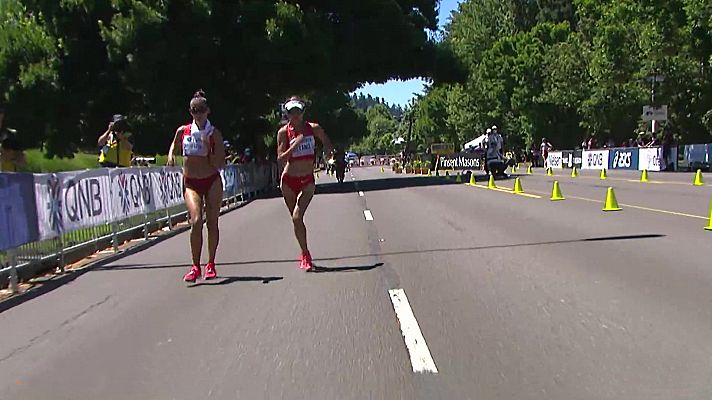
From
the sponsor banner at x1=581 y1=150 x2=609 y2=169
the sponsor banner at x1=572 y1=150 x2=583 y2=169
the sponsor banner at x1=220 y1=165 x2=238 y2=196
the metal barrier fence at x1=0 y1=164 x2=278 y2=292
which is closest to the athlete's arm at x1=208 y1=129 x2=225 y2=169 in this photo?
the metal barrier fence at x1=0 y1=164 x2=278 y2=292

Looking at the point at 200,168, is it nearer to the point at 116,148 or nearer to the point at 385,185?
the point at 116,148

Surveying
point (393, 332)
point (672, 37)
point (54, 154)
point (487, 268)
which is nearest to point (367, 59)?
point (54, 154)

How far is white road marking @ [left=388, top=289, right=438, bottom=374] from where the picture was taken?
19.8ft

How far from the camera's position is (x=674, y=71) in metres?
45.4

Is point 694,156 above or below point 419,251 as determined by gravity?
below

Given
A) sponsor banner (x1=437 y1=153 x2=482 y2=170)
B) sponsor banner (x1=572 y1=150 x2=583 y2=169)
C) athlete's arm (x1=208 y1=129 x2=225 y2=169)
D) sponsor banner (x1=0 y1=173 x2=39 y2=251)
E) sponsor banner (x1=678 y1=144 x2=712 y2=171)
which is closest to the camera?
sponsor banner (x1=0 y1=173 x2=39 y2=251)

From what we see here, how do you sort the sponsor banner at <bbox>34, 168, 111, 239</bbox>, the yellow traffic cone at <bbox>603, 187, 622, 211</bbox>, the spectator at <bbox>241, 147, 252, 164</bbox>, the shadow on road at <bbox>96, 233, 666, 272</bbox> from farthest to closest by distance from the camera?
the spectator at <bbox>241, 147, 252, 164</bbox>, the yellow traffic cone at <bbox>603, 187, 622, 211</bbox>, the shadow on road at <bbox>96, 233, 666, 272</bbox>, the sponsor banner at <bbox>34, 168, 111, 239</bbox>

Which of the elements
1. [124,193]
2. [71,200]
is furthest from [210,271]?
[124,193]

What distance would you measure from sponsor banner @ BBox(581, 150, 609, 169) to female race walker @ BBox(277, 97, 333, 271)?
41583mm

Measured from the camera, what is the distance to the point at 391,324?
7.36 m

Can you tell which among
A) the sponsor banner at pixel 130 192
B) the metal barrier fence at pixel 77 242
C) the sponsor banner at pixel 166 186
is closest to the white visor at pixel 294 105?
the metal barrier fence at pixel 77 242

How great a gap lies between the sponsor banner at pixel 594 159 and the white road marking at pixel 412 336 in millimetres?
43073

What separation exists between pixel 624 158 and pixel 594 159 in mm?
5381

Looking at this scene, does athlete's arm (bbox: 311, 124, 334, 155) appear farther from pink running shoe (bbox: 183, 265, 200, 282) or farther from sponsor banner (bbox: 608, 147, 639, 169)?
sponsor banner (bbox: 608, 147, 639, 169)
